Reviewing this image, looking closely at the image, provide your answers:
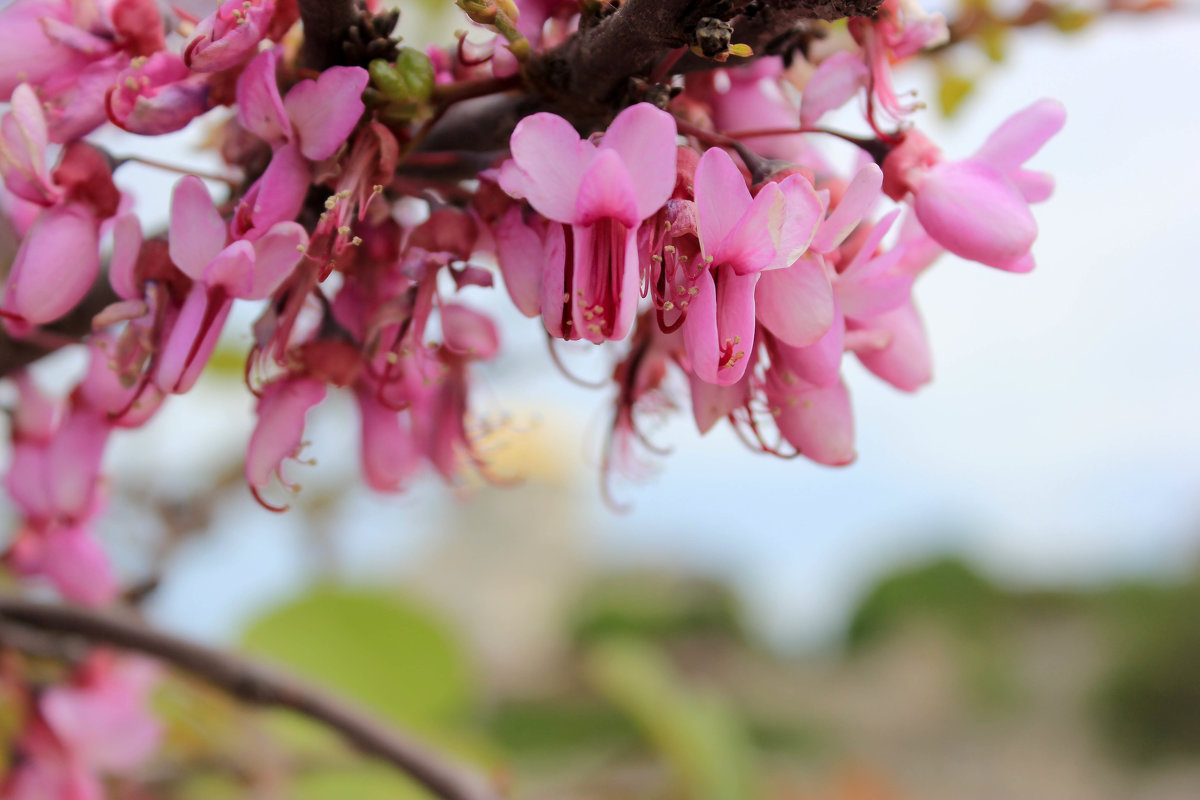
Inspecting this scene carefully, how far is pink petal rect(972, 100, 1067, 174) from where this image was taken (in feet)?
0.83

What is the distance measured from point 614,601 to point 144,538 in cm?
233

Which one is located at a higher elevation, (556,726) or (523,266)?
(523,266)

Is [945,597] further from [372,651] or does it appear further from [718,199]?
[718,199]

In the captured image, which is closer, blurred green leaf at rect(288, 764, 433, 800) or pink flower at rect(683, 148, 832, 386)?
pink flower at rect(683, 148, 832, 386)

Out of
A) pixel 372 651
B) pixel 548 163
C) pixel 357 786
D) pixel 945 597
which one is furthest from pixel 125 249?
pixel 945 597

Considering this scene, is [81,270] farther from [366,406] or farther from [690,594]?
[690,594]

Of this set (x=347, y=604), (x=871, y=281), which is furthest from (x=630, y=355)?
(x=347, y=604)

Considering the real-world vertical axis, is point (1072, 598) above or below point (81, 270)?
below

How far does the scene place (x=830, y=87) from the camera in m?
0.26

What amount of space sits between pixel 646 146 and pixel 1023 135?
0.39ft

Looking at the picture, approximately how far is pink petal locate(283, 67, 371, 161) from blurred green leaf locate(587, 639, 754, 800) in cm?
63

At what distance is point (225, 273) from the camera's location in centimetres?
23

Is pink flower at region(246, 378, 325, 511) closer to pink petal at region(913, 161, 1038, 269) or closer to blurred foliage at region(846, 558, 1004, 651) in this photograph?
pink petal at region(913, 161, 1038, 269)

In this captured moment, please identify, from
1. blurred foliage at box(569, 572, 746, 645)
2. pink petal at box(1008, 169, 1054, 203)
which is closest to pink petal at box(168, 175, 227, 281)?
pink petal at box(1008, 169, 1054, 203)
